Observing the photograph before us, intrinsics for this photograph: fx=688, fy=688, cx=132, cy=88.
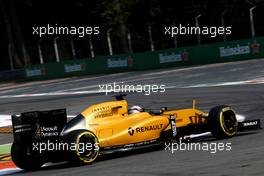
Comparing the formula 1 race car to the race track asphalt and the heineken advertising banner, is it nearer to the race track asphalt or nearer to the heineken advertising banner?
the race track asphalt

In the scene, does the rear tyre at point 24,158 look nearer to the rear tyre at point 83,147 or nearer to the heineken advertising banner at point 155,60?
the rear tyre at point 83,147

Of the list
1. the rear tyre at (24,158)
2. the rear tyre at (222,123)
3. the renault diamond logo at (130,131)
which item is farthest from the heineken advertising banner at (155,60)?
the rear tyre at (24,158)

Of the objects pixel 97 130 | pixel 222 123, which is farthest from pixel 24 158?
pixel 222 123

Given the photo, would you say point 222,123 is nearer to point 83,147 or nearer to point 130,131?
point 130,131

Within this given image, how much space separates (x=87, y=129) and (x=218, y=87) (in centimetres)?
1298

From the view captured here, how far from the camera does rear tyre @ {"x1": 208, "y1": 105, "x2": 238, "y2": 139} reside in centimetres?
1110

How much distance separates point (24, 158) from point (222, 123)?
3.21 m

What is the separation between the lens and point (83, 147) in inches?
392

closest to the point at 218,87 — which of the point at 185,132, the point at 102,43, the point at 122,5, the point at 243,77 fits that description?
the point at 243,77

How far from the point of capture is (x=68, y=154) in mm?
9867

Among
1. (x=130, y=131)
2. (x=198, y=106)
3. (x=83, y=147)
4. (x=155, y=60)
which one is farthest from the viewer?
(x=155, y=60)

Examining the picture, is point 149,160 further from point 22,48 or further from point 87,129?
point 22,48

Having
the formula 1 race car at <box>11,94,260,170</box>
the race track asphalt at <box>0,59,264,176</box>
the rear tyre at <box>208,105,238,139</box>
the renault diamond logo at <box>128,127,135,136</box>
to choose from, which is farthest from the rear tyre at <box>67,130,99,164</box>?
the rear tyre at <box>208,105,238,139</box>

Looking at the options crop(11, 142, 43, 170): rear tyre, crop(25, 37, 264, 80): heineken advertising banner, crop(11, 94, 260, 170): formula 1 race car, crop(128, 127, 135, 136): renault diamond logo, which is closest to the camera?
crop(11, 94, 260, 170): formula 1 race car
